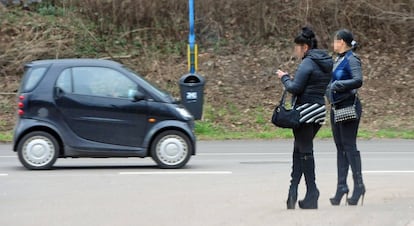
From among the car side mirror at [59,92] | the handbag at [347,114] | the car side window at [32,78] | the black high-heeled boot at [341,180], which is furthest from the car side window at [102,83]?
the handbag at [347,114]

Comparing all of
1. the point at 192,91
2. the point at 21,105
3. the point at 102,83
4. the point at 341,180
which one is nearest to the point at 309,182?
the point at 341,180

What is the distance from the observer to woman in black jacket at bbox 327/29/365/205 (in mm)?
8047

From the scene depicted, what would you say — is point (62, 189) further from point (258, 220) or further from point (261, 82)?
point (261, 82)

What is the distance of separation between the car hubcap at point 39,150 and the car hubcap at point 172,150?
1.69 meters

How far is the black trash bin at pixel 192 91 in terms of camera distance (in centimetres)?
1895

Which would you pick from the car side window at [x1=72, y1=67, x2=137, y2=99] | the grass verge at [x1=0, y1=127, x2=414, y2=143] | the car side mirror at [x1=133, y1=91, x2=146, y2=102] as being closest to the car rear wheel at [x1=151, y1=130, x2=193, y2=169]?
the car side mirror at [x1=133, y1=91, x2=146, y2=102]

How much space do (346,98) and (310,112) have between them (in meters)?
0.73

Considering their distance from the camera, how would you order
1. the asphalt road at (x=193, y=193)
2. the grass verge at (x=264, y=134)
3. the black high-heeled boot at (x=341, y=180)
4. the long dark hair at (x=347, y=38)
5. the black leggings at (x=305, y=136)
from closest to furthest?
the black leggings at (x=305, y=136) → the asphalt road at (x=193, y=193) → the long dark hair at (x=347, y=38) → the black high-heeled boot at (x=341, y=180) → the grass verge at (x=264, y=134)

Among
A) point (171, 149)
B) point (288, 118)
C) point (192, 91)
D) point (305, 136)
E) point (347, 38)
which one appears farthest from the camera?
→ point (192, 91)

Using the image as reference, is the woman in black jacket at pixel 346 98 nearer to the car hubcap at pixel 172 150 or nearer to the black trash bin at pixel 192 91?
the car hubcap at pixel 172 150

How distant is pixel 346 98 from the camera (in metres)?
8.09

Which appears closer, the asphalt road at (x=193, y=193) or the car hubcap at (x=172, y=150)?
the asphalt road at (x=193, y=193)

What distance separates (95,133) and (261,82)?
11458 millimetres

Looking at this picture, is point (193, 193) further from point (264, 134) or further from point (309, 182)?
point (264, 134)
